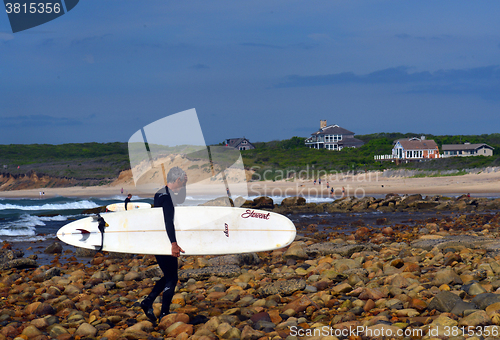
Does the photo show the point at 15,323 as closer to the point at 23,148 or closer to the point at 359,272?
the point at 359,272

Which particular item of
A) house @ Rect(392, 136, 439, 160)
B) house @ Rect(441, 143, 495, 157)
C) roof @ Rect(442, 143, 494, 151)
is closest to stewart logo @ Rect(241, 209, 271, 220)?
house @ Rect(392, 136, 439, 160)

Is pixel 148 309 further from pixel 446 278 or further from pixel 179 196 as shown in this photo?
pixel 446 278

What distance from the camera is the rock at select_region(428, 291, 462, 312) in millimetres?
4718

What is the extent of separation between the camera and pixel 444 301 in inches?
188

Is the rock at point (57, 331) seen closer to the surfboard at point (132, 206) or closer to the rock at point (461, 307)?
the surfboard at point (132, 206)

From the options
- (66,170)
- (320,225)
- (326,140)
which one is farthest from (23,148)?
(320,225)

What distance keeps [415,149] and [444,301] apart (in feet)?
216

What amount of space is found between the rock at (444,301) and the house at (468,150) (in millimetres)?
67238

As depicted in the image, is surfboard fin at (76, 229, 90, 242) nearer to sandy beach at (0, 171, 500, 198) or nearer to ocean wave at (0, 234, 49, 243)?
ocean wave at (0, 234, 49, 243)

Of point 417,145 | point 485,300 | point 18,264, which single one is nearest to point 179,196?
point 485,300

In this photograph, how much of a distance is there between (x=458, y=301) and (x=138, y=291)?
194 inches

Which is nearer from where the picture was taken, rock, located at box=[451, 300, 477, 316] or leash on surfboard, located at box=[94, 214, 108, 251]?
rock, located at box=[451, 300, 477, 316]

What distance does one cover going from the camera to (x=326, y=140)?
86.2 metres

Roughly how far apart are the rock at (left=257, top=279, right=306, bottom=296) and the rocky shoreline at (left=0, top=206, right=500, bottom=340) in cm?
1
